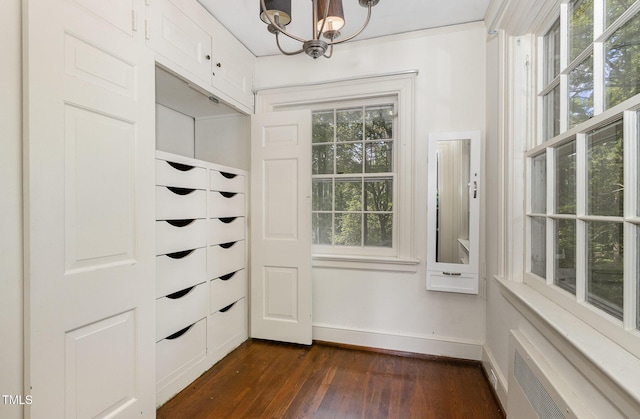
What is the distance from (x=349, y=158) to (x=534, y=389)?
6.43ft

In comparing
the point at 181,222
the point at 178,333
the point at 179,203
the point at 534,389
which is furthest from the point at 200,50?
the point at 534,389

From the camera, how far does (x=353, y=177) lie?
2615mm

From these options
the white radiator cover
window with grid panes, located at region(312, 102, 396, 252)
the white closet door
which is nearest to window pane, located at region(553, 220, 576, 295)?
the white radiator cover

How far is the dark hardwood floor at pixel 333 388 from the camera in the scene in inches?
67.9

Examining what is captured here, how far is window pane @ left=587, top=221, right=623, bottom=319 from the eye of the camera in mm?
993

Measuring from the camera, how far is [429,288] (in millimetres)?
2299

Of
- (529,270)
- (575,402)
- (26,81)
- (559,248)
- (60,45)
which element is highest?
(60,45)

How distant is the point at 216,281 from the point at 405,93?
6.89 feet

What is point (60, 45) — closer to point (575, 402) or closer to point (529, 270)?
point (575, 402)

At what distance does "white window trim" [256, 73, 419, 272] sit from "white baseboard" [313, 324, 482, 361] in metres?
0.55

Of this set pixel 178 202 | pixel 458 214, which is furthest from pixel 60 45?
pixel 458 214

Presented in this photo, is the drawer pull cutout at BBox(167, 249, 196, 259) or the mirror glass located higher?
the mirror glass

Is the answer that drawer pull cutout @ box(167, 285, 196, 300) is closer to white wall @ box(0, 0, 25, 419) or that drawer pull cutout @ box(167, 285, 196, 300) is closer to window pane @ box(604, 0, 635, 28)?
white wall @ box(0, 0, 25, 419)

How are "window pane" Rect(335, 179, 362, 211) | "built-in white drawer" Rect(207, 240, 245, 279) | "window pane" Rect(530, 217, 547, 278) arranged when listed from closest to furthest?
"window pane" Rect(530, 217, 547, 278)
"built-in white drawer" Rect(207, 240, 245, 279)
"window pane" Rect(335, 179, 362, 211)
